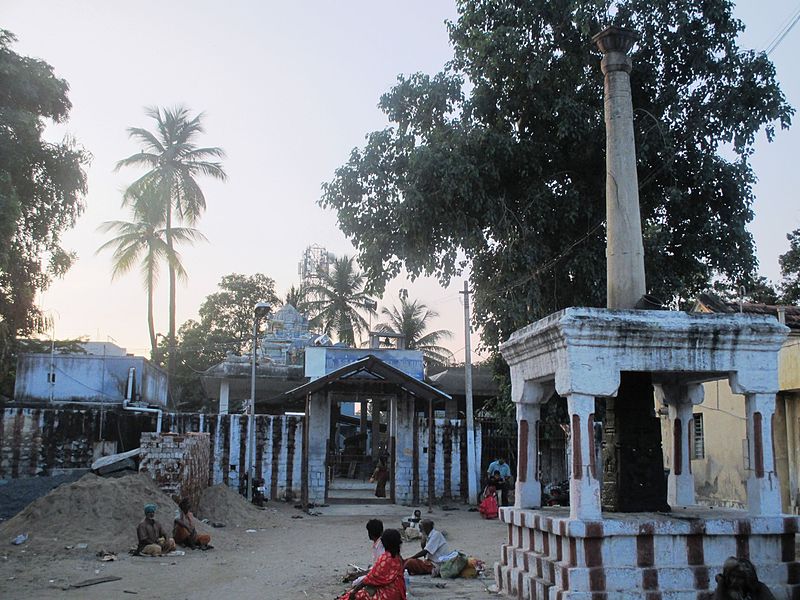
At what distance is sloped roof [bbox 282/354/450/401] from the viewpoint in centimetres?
2075

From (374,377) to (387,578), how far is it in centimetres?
1391

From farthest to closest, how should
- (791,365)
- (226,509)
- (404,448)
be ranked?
(404,448)
(226,509)
(791,365)

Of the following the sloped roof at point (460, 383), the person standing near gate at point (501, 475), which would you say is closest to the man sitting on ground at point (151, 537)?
the person standing near gate at point (501, 475)

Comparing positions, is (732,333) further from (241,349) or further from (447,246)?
(241,349)

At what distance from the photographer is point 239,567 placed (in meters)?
12.2

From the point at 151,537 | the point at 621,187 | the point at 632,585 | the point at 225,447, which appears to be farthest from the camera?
the point at 225,447

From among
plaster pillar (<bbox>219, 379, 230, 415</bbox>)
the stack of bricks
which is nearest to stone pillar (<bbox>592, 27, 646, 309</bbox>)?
the stack of bricks

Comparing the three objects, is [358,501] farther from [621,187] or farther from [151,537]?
[621,187]

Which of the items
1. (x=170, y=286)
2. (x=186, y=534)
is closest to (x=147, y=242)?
(x=170, y=286)

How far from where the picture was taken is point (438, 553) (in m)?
11.3

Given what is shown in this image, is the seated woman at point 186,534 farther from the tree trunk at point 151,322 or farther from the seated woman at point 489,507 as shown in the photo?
the tree trunk at point 151,322

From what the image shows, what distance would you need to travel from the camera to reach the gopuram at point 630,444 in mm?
7633

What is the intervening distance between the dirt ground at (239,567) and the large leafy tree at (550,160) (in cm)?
650

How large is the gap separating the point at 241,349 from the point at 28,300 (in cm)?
1997
